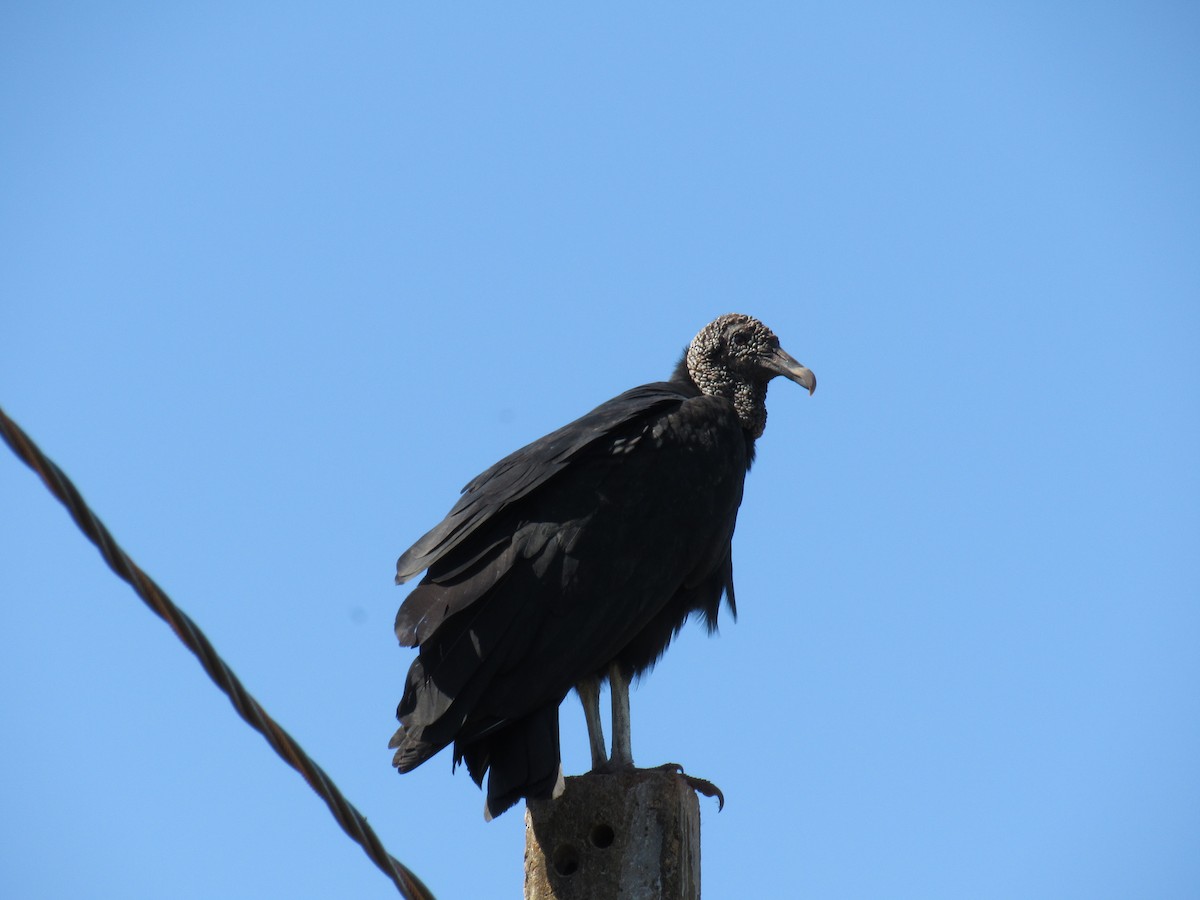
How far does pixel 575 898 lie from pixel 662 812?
308 millimetres

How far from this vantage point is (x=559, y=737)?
4.25m

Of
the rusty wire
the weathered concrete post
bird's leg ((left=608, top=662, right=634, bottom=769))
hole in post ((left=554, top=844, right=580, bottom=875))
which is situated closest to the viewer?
the rusty wire

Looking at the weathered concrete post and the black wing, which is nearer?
the weathered concrete post

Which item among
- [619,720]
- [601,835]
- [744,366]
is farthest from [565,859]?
[744,366]

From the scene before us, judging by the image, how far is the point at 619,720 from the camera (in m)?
4.64

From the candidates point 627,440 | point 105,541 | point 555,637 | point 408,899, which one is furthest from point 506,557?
point 105,541

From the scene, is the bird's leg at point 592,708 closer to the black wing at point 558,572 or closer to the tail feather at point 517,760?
the black wing at point 558,572

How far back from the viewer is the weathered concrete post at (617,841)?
3.89 m

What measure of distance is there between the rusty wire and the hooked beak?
3.05 meters

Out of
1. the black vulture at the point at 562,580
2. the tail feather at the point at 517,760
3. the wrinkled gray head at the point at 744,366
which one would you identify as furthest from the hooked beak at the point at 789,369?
the tail feather at the point at 517,760

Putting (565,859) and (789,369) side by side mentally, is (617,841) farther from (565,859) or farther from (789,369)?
(789,369)

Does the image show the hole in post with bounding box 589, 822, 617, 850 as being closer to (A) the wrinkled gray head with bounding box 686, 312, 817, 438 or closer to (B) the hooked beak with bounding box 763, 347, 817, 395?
(A) the wrinkled gray head with bounding box 686, 312, 817, 438

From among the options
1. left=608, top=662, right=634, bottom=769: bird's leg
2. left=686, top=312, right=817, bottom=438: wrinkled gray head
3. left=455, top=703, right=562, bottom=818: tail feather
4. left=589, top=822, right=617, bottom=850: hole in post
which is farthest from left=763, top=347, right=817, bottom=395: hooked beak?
left=589, top=822, right=617, bottom=850: hole in post

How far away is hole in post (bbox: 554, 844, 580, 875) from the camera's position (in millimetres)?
4000
